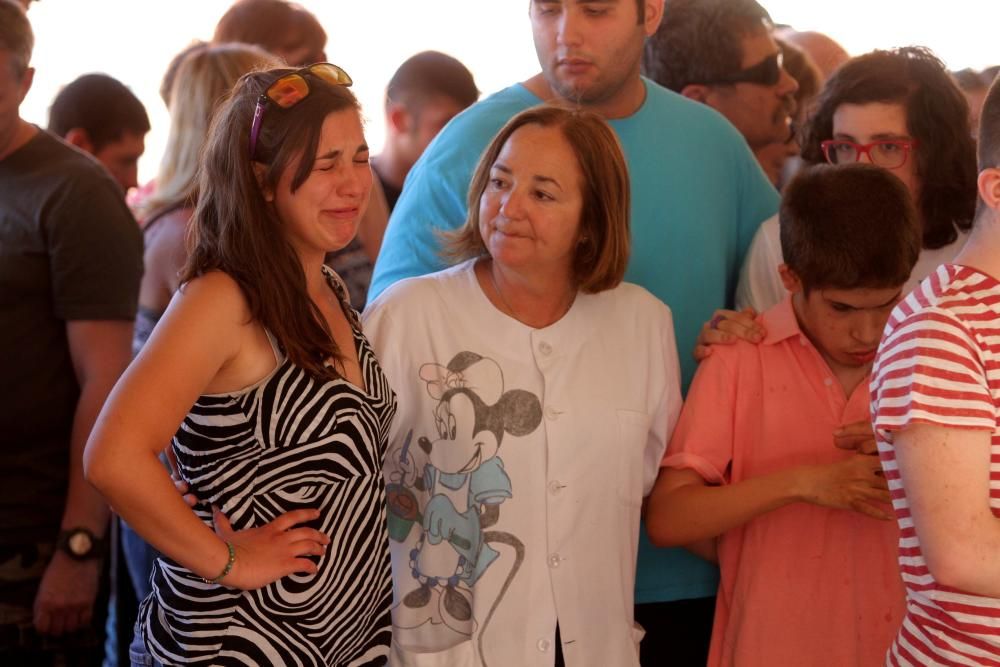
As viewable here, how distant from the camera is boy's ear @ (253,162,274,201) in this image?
1792 millimetres

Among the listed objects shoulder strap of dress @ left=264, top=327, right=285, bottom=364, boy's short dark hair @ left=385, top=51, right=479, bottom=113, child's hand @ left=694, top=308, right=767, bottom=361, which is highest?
boy's short dark hair @ left=385, top=51, right=479, bottom=113

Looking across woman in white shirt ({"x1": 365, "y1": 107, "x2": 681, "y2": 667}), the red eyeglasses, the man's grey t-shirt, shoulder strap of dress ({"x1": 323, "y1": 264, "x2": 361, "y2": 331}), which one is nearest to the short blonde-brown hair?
woman in white shirt ({"x1": 365, "y1": 107, "x2": 681, "y2": 667})

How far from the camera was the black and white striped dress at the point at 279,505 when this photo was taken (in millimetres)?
1692

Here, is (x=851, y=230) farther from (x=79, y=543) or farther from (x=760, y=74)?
(x=79, y=543)

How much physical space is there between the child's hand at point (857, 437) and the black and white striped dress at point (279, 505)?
2.37 feet

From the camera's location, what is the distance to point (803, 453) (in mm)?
2012

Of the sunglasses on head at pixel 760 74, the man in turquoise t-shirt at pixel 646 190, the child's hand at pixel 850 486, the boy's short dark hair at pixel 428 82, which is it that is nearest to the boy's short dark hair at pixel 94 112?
the boy's short dark hair at pixel 428 82

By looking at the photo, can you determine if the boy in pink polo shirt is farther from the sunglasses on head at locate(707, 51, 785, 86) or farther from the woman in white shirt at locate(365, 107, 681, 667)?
the sunglasses on head at locate(707, 51, 785, 86)

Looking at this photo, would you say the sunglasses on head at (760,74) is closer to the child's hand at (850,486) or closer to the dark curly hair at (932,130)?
the dark curly hair at (932,130)

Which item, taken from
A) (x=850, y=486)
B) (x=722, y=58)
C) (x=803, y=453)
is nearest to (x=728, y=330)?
(x=803, y=453)

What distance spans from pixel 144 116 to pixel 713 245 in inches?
77.5

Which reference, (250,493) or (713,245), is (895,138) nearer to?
(713,245)

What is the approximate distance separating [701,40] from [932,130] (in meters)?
1.03

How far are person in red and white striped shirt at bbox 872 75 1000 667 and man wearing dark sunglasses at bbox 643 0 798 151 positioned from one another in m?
1.81
